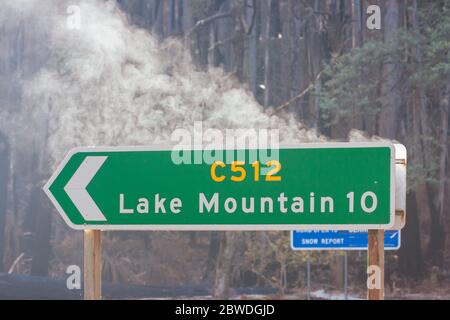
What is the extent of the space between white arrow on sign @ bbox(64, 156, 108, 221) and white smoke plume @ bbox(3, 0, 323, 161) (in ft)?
59.9

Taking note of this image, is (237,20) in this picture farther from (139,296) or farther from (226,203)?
(226,203)

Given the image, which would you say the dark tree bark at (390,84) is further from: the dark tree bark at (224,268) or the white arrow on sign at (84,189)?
the white arrow on sign at (84,189)

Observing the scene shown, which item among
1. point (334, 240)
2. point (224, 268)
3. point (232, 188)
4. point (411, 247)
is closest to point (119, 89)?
point (224, 268)

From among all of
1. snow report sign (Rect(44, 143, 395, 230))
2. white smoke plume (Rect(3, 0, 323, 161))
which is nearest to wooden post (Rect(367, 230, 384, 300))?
snow report sign (Rect(44, 143, 395, 230))

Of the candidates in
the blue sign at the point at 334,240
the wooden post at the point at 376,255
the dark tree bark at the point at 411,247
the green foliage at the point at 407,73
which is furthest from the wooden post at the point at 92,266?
the dark tree bark at the point at 411,247

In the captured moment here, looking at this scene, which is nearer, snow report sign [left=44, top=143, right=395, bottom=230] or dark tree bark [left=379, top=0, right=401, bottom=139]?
snow report sign [left=44, top=143, right=395, bottom=230]

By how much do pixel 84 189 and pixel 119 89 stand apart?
2127 cm

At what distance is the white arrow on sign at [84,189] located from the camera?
599 centimetres

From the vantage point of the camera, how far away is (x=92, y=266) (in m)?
6.09

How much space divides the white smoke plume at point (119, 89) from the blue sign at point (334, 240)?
4.81m

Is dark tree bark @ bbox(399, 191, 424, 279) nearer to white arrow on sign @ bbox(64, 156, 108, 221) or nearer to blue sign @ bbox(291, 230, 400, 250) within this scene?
blue sign @ bbox(291, 230, 400, 250)

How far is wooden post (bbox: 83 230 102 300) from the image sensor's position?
19.7 feet

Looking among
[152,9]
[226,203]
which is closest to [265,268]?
[152,9]

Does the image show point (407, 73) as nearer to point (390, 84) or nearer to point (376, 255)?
point (390, 84)
